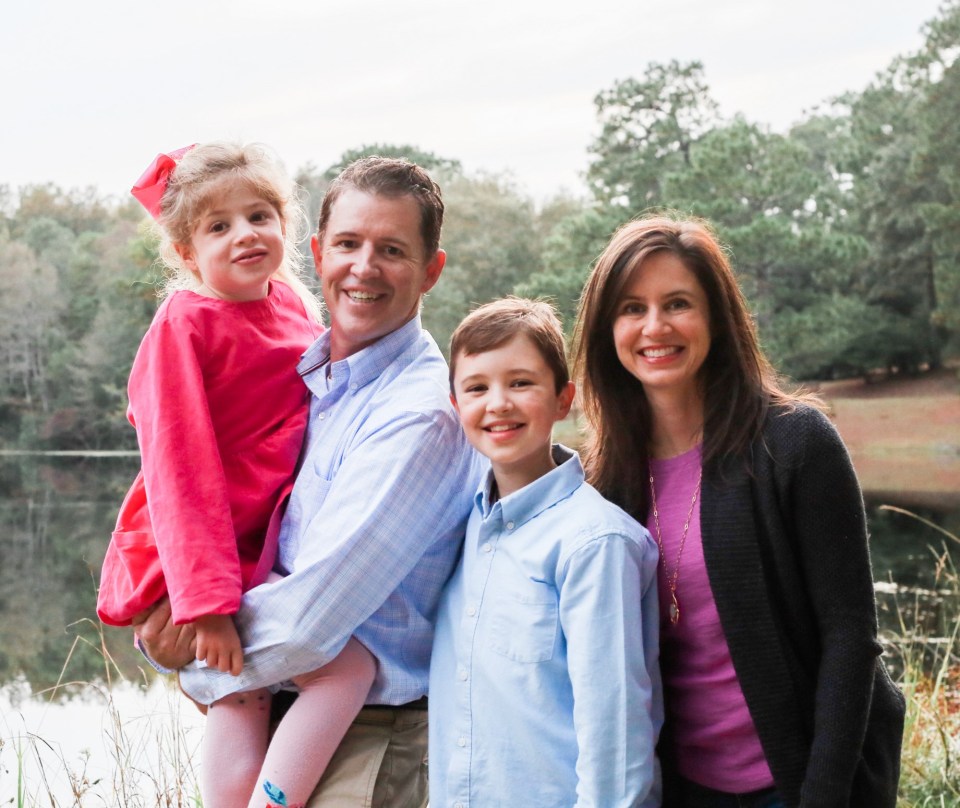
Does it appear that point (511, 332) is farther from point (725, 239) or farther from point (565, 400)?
Answer: point (725, 239)

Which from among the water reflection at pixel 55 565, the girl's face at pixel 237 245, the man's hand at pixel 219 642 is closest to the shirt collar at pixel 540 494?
the man's hand at pixel 219 642

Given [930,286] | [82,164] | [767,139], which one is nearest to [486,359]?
[767,139]

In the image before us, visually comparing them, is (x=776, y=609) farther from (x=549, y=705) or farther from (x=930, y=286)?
(x=930, y=286)

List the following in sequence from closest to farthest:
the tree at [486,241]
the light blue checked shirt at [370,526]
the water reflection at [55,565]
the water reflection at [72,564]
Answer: the light blue checked shirt at [370,526] < the water reflection at [72,564] < the water reflection at [55,565] < the tree at [486,241]

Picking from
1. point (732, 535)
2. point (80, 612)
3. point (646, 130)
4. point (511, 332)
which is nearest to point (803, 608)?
point (732, 535)

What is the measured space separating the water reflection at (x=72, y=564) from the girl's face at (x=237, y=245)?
593cm

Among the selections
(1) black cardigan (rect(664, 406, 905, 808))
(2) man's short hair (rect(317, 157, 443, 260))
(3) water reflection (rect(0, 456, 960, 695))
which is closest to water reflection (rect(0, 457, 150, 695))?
(3) water reflection (rect(0, 456, 960, 695))

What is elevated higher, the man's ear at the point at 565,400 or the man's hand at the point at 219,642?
the man's ear at the point at 565,400

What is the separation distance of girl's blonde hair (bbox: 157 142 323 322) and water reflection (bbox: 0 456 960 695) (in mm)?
5849

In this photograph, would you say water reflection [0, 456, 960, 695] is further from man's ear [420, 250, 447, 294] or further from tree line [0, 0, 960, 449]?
man's ear [420, 250, 447, 294]

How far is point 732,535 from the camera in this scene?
1667mm

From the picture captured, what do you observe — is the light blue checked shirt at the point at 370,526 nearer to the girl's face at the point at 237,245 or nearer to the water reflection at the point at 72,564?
the girl's face at the point at 237,245

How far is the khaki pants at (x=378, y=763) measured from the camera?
1.80 m

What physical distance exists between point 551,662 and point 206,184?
39.7 inches
